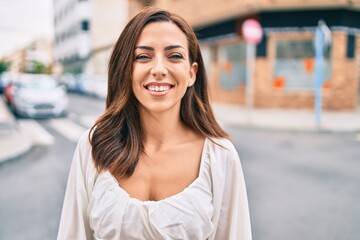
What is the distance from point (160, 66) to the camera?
1417 mm

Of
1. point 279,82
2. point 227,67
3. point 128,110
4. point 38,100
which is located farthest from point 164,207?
point 227,67

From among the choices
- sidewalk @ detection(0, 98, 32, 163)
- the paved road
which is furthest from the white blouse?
sidewalk @ detection(0, 98, 32, 163)

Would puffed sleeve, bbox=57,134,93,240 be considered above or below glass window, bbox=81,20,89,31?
below

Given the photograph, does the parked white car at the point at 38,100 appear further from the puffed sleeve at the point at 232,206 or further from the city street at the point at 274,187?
the puffed sleeve at the point at 232,206

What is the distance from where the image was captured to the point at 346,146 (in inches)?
339

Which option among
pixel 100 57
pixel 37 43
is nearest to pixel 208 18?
pixel 100 57

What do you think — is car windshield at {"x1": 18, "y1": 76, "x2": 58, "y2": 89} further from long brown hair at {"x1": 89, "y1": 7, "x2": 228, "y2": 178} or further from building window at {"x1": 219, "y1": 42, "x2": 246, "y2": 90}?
long brown hair at {"x1": 89, "y1": 7, "x2": 228, "y2": 178}

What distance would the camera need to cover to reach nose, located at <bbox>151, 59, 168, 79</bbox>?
1414 mm

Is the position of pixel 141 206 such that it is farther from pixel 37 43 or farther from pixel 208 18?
pixel 37 43

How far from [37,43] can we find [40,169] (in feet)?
374

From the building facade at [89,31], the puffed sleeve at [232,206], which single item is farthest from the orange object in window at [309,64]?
the building facade at [89,31]

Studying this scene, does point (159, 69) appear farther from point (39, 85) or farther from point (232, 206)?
point (39, 85)

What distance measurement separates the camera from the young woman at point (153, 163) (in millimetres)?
1359

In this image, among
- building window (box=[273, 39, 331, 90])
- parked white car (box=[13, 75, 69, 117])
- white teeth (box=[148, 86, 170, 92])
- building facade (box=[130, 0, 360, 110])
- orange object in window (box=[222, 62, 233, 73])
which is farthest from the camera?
orange object in window (box=[222, 62, 233, 73])
